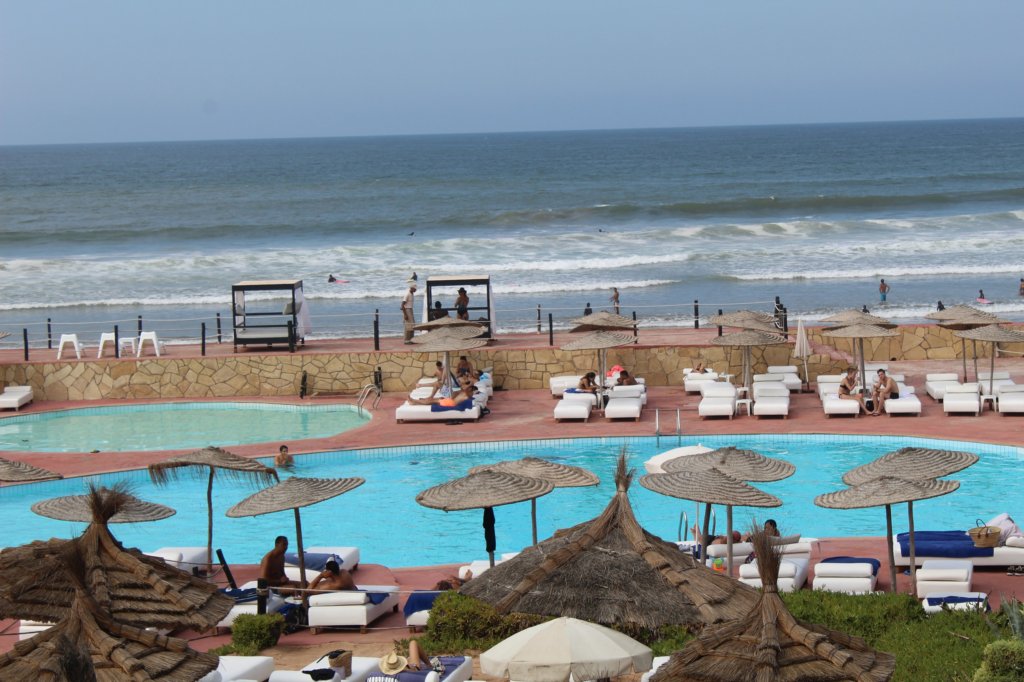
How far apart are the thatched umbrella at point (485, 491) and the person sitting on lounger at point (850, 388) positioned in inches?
360

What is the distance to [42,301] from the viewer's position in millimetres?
40781

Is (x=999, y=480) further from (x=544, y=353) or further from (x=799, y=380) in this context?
(x=544, y=353)

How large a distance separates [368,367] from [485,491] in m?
11.5

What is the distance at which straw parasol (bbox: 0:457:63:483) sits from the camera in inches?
538

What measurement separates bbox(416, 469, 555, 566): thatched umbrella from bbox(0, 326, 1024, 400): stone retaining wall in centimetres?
1078

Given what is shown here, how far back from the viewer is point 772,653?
7.18 metres

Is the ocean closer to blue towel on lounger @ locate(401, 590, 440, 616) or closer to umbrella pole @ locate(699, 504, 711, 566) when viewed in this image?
umbrella pole @ locate(699, 504, 711, 566)

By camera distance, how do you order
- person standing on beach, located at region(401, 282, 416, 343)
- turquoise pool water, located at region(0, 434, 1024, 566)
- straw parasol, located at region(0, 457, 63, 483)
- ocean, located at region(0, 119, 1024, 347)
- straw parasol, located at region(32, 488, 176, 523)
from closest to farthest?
straw parasol, located at region(32, 488, 176, 523) → straw parasol, located at region(0, 457, 63, 483) → turquoise pool water, located at region(0, 434, 1024, 566) → person standing on beach, located at region(401, 282, 416, 343) → ocean, located at region(0, 119, 1024, 347)

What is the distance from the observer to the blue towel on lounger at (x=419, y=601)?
12281mm

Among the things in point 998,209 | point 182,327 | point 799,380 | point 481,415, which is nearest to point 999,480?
point 799,380

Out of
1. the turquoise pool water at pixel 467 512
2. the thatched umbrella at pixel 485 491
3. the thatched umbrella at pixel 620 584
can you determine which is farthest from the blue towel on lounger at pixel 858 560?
the thatched umbrella at pixel 620 584

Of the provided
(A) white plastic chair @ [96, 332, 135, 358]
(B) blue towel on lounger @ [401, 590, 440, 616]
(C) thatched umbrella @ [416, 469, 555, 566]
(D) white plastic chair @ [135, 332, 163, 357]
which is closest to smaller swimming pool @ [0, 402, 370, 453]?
(D) white plastic chair @ [135, 332, 163, 357]

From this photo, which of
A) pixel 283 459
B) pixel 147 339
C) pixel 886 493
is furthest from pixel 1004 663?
pixel 147 339

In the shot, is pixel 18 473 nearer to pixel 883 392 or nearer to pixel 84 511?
pixel 84 511
